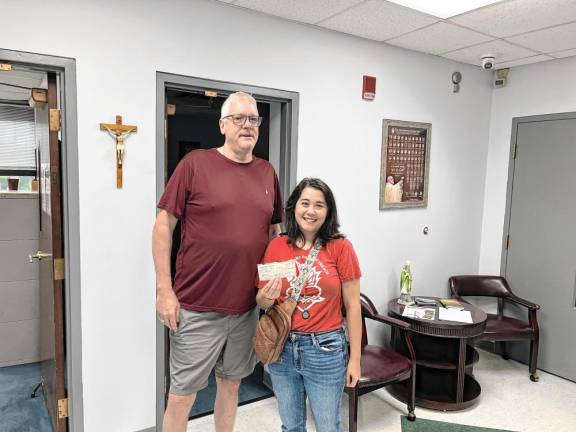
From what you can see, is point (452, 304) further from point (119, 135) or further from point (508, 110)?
point (119, 135)

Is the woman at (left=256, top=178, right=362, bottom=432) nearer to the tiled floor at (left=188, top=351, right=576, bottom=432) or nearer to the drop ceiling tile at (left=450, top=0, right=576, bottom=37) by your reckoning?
the tiled floor at (left=188, top=351, right=576, bottom=432)

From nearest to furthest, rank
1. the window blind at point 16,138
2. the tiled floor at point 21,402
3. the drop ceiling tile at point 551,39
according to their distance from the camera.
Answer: the tiled floor at point 21,402, the drop ceiling tile at point 551,39, the window blind at point 16,138

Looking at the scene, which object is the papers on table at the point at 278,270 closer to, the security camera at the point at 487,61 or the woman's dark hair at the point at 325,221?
the woman's dark hair at the point at 325,221

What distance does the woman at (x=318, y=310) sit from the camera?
173cm

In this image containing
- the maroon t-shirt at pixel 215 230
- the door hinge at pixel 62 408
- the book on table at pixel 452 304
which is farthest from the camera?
the book on table at pixel 452 304

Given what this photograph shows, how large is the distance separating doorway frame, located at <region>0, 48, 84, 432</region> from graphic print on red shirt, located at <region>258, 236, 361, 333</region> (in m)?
1.09

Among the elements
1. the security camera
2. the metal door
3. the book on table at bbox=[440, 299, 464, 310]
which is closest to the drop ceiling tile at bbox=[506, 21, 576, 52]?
the security camera

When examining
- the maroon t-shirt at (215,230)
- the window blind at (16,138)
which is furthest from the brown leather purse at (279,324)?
the window blind at (16,138)

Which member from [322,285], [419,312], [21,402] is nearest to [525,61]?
[419,312]

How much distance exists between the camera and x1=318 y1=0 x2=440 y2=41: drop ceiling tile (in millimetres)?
2482

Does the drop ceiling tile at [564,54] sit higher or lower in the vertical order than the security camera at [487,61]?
higher

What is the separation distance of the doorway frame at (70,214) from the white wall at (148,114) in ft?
0.11

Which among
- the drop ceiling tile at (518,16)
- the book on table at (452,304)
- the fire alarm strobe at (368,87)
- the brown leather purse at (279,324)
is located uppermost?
the drop ceiling tile at (518,16)

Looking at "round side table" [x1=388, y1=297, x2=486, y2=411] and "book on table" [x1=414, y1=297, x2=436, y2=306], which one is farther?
"book on table" [x1=414, y1=297, x2=436, y2=306]
